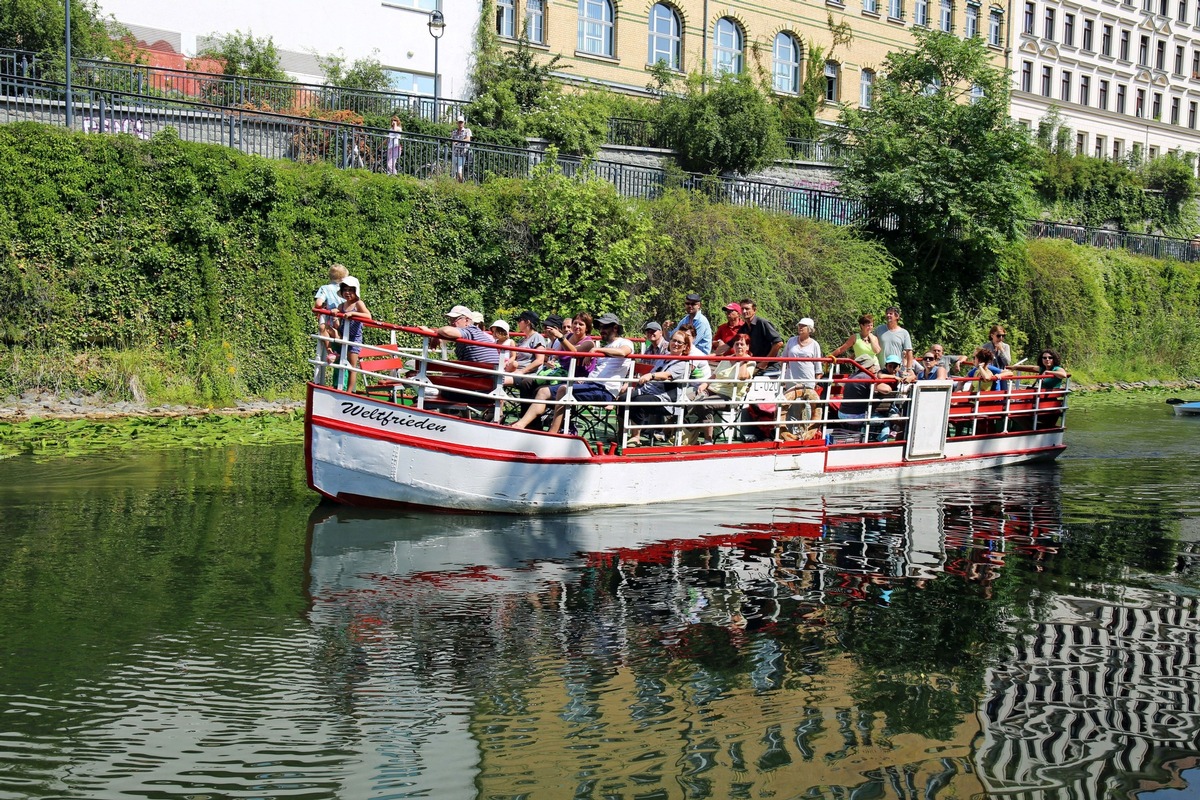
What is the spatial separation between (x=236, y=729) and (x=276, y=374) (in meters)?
15.4

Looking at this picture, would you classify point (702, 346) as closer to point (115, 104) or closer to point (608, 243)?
point (608, 243)

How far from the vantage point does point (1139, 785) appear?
6.11 meters

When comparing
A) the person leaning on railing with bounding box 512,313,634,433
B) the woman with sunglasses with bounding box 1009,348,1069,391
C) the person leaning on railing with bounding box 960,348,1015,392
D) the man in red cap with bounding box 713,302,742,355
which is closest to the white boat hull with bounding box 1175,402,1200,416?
the woman with sunglasses with bounding box 1009,348,1069,391

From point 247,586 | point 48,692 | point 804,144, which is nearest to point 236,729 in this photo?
point 48,692

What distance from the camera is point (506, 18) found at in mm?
37750

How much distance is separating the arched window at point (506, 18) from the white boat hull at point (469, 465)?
26802 millimetres

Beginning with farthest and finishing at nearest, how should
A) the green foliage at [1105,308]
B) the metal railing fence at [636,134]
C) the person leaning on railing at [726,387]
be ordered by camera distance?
the green foliage at [1105,308]
the metal railing fence at [636,134]
the person leaning on railing at [726,387]

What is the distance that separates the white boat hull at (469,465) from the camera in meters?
12.4

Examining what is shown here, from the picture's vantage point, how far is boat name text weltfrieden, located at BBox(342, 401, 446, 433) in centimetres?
1230

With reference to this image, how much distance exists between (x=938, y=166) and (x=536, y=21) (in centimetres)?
1462

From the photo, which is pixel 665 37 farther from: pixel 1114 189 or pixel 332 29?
pixel 1114 189

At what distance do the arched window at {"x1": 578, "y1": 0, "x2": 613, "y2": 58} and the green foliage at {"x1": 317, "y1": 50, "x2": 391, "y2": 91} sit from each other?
30.0 ft

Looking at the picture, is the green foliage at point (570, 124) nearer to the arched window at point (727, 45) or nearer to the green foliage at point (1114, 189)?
the arched window at point (727, 45)

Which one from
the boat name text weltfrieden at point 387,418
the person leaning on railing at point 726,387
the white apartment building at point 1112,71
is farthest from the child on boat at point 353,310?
the white apartment building at point 1112,71
